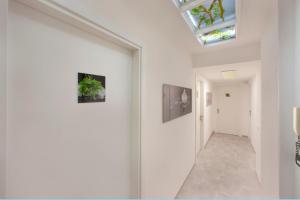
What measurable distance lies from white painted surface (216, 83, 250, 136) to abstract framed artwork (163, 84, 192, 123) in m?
4.17

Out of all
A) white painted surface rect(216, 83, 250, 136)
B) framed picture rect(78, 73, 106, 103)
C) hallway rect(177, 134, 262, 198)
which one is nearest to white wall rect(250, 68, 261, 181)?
hallway rect(177, 134, 262, 198)

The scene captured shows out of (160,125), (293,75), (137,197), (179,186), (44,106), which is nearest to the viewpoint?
(44,106)

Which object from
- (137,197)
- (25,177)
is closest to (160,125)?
(137,197)

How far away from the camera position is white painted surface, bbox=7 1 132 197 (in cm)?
63

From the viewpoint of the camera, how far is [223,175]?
258 centimetres

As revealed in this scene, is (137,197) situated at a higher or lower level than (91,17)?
lower

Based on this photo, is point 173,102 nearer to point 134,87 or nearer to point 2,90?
point 134,87

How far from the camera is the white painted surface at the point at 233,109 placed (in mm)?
5219

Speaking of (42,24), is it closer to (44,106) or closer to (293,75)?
(44,106)

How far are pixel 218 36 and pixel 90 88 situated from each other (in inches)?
77.9

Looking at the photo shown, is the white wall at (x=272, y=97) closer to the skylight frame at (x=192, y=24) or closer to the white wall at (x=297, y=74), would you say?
the white wall at (x=297, y=74)

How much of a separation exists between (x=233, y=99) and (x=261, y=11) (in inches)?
193

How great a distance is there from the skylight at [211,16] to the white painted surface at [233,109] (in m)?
4.18

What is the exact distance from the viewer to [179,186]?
2168 mm
